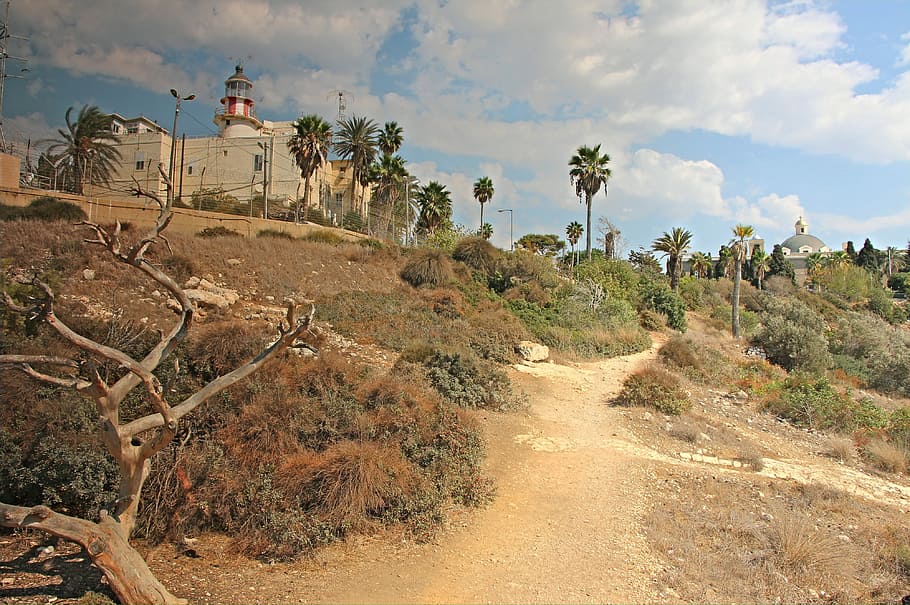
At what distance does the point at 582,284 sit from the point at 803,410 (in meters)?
16.0

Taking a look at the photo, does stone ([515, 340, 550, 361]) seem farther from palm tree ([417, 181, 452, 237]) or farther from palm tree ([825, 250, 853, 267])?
palm tree ([825, 250, 853, 267])

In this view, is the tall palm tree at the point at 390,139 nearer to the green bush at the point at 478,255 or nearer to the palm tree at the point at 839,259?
the green bush at the point at 478,255

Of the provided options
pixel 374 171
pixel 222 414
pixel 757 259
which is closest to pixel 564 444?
pixel 222 414

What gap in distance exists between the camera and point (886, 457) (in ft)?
33.0

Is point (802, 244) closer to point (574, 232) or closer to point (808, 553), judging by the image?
point (574, 232)

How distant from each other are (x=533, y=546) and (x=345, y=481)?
242 cm

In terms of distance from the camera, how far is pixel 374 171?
123ft

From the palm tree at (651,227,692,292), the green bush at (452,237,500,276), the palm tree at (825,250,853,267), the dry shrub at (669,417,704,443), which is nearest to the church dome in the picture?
the palm tree at (825,250,853,267)

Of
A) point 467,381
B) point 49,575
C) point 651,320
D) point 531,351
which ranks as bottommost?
point 49,575

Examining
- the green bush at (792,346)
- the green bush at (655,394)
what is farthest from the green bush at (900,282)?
the green bush at (655,394)

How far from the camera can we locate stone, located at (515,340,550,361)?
1714 centimetres

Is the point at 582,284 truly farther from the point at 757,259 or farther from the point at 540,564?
the point at 757,259

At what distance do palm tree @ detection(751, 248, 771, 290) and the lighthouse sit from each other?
5249 centimetres

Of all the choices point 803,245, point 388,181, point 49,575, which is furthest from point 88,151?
point 803,245
